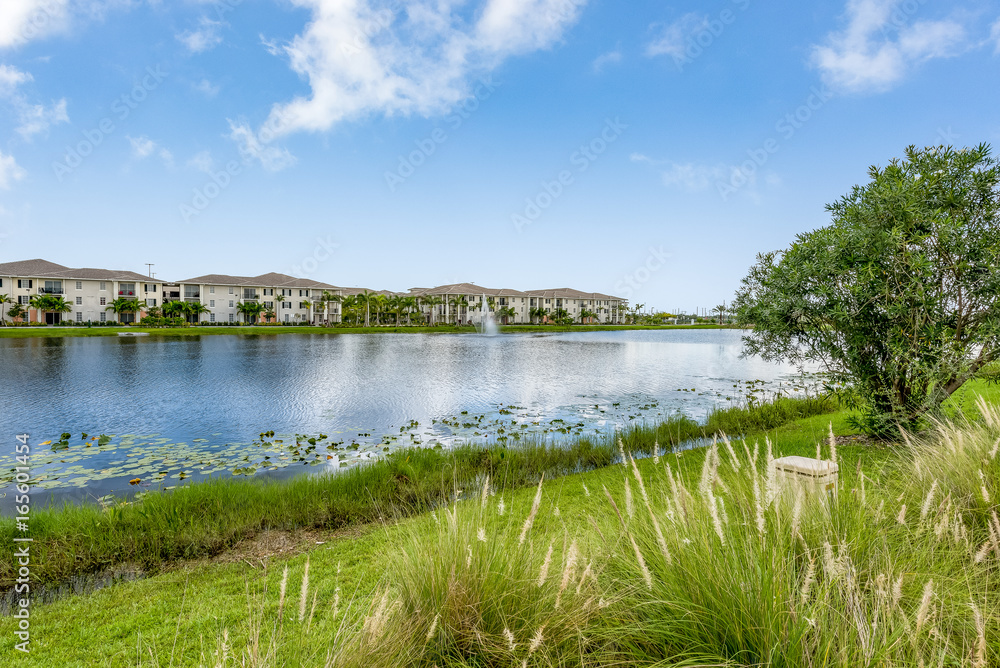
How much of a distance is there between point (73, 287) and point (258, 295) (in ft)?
84.0

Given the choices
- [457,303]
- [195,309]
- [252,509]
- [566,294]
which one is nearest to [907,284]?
[252,509]

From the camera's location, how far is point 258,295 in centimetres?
8838

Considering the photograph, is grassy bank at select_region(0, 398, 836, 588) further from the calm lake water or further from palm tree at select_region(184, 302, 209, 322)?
palm tree at select_region(184, 302, 209, 322)

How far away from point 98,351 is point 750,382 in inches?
1514

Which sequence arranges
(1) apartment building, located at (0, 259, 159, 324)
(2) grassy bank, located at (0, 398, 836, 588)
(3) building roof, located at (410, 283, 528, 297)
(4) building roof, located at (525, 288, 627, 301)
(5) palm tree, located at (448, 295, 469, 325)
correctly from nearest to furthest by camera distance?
(2) grassy bank, located at (0, 398, 836, 588)
(1) apartment building, located at (0, 259, 159, 324)
(5) palm tree, located at (448, 295, 469, 325)
(3) building roof, located at (410, 283, 528, 297)
(4) building roof, located at (525, 288, 627, 301)

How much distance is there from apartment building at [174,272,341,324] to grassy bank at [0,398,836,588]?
3504 inches

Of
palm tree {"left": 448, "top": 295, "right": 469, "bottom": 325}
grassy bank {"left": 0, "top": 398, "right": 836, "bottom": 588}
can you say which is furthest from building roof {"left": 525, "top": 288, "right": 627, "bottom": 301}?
grassy bank {"left": 0, "top": 398, "right": 836, "bottom": 588}

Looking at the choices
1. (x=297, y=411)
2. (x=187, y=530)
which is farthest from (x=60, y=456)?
(x=187, y=530)

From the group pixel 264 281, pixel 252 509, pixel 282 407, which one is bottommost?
pixel 282 407

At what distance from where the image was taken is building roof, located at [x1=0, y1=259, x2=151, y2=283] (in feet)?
221

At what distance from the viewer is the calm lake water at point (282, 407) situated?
368 inches

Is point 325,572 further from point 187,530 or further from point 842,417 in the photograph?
point 842,417

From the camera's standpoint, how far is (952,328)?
23.5 feet

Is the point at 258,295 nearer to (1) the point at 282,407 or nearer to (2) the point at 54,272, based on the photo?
(2) the point at 54,272
